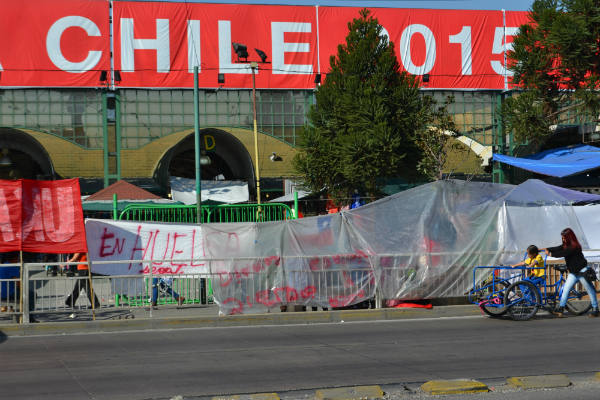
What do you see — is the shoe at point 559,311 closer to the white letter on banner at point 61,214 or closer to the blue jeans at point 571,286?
the blue jeans at point 571,286

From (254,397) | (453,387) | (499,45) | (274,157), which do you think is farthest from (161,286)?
(499,45)

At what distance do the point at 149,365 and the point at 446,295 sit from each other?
21.8 ft

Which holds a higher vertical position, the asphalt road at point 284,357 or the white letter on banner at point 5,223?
the white letter on banner at point 5,223

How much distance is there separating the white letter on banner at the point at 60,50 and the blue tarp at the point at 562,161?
712 inches

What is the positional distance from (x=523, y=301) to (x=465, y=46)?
21.6 m

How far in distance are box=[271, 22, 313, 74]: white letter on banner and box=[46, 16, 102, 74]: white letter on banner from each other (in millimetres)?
7815

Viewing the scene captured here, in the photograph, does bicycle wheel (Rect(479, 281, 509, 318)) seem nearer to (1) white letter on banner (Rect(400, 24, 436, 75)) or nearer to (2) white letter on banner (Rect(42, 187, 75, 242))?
(2) white letter on banner (Rect(42, 187, 75, 242))

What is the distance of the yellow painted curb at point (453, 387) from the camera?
6372mm

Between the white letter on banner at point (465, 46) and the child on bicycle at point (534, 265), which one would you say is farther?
the white letter on banner at point (465, 46)

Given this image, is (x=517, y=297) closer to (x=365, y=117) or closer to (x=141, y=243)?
(x=141, y=243)

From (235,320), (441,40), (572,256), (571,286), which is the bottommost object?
(235,320)

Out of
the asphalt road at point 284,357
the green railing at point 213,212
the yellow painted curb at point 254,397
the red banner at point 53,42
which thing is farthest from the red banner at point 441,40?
the yellow painted curb at point 254,397

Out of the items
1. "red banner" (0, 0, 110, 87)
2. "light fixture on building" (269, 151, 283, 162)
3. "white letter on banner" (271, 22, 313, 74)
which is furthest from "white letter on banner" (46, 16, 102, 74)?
"light fixture on building" (269, 151, 283, 162)

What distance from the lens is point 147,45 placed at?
27.7 metres
